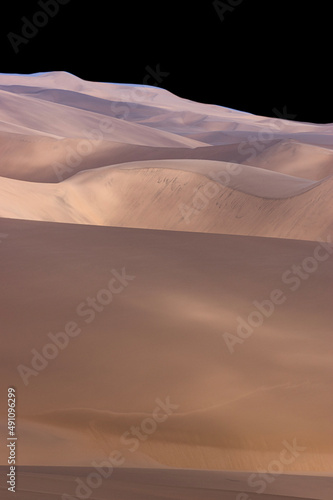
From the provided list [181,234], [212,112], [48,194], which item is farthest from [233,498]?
[212,112]

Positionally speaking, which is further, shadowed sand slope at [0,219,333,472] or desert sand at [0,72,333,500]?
shadowed sand slope at [0,219,333,472]

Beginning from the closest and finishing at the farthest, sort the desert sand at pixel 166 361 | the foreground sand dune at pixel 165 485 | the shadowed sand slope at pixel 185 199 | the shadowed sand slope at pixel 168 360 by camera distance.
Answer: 1. the foreground sand dune at pixel 165 485
2. the desert sand at pixel 166 361
3. the shadowed sand slope at pixel 168 360
4. the shadowed sand slope at pixel 185 199

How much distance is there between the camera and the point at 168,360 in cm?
548

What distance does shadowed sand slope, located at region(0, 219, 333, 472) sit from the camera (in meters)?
4.60

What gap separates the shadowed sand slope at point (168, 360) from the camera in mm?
4602

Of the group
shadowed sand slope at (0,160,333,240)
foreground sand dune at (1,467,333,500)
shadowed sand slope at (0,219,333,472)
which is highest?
shadowed sand slope at (0,160,333,240)

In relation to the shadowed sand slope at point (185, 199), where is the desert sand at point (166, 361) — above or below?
below

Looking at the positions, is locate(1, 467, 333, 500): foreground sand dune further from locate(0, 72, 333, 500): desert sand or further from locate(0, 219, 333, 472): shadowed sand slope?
locate(0, 219, 333, 472): shadowed sand slope

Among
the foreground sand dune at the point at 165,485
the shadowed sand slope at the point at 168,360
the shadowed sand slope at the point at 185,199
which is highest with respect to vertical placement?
the shadowed sand slope at the point at 185,199

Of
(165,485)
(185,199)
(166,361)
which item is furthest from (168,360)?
(185,199)

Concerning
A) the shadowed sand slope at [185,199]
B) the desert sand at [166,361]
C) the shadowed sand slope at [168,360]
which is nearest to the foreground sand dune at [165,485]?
the desert sand at [166,361]

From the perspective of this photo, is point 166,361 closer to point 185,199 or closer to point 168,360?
point 168,360

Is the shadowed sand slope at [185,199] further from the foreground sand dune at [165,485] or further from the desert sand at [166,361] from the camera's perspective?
the foreground sand dune at [165,485]

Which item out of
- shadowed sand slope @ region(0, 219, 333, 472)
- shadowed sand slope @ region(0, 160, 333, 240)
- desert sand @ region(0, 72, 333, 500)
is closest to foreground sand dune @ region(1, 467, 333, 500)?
desert sand @ region(0, 72, 333, 500)
